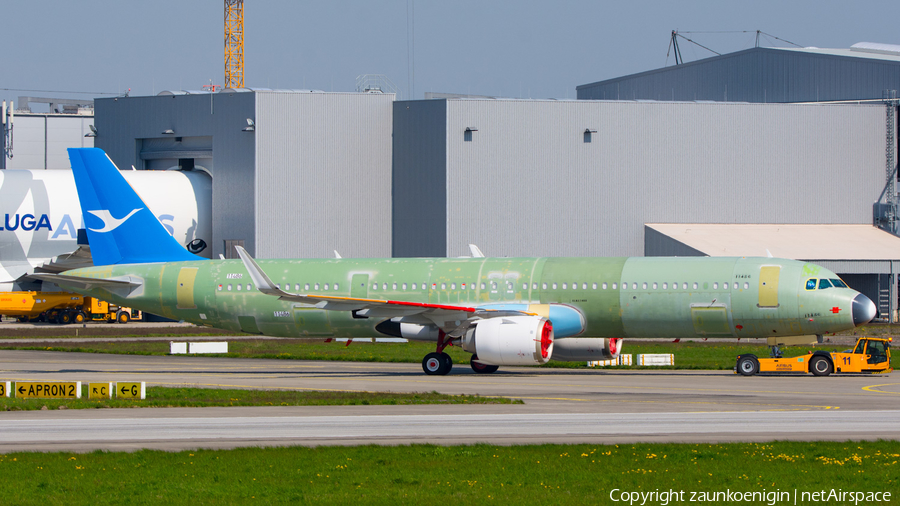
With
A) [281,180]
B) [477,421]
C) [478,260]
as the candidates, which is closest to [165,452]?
[477,421]

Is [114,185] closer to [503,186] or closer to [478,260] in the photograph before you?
[478,260]

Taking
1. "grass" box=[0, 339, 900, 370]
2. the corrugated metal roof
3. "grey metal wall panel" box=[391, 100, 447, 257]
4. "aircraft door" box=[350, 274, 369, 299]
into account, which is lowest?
"grass" box=[0, 339, 900, 370]

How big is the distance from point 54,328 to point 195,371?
35.9 meters

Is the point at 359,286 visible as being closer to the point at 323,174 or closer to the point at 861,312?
the point at 861,312

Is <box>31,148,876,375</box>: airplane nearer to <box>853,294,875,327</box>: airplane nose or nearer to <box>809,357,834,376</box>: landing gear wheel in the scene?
<box>853,294,875,327</box>: airplane nose

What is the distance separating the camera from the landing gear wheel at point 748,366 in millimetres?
38469

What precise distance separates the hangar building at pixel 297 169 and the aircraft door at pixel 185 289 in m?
30.3

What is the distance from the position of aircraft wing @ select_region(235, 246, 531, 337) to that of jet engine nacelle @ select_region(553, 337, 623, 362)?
290 cm

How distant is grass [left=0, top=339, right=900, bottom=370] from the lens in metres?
46.8

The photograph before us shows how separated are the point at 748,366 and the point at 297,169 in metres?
44.3

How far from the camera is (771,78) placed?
298 feet

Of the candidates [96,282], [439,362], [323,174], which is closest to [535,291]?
[439,362]

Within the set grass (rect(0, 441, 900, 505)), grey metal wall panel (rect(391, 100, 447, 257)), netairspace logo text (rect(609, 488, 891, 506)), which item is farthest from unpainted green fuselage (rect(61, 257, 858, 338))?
grey metal wall panel (rect(391, 100, 447, 257))

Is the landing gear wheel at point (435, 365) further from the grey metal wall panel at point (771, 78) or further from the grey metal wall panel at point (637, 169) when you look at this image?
the grey metal wall panel at point (771, 78)
